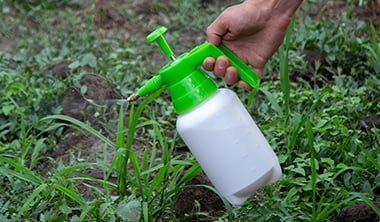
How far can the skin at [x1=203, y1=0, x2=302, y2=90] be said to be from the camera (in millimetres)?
2391

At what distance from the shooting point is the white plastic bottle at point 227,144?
2.13 metres

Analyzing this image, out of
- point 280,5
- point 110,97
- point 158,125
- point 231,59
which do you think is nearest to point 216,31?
point 231,59

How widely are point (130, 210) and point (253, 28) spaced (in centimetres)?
66

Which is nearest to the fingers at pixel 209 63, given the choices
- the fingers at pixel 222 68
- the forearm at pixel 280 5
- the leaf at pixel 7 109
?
the fingers at pixel 222 68

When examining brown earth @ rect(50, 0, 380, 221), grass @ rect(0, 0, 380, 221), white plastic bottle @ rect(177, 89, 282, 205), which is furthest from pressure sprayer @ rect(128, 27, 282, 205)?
brown earth @ rect(50, 0, 380, 221)

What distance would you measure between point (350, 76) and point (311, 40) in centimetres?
31

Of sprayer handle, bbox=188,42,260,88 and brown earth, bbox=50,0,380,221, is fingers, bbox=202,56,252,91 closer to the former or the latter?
sprayer handle, bbox=188,42,260,88

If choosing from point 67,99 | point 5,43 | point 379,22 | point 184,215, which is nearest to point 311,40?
point 379,22

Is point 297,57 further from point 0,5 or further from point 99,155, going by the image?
point 0,5

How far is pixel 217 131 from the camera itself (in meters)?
2.12

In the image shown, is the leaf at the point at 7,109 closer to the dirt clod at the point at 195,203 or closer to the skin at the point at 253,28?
the dirt clod at the point at 195,203

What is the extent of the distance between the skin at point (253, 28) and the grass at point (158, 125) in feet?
0.90

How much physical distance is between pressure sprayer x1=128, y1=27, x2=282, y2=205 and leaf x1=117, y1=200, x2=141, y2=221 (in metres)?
0.36

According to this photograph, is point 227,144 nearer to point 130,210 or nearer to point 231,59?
point 231,59
